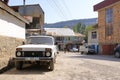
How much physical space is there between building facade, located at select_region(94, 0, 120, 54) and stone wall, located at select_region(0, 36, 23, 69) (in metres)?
26.9

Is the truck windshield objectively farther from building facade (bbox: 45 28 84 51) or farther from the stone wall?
building facade (bbox: 45 28 84 51)

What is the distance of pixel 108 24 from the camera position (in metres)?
44.2

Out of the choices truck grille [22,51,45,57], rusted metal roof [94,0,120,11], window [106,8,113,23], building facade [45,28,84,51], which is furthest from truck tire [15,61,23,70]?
building facade [45,28,84,51]

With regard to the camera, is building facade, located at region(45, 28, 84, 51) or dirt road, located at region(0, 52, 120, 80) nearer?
dirt road, located at region(0, 52, 120, 80)

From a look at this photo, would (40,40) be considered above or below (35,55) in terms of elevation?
above

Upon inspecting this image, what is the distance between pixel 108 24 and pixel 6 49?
31.6m

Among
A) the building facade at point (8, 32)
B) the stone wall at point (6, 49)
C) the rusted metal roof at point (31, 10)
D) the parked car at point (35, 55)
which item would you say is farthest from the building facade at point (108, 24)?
the parked car at point (35, 55)

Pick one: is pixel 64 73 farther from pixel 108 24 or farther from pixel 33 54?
pixel 108 24

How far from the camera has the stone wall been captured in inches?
531

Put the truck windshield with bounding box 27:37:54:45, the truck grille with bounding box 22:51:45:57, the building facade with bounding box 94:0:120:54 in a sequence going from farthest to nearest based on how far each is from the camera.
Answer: the building facade with bounding box 94:0:120:54, the truck windshield with bounding box 27:37:54:45, the truck grille with bounding box 22:51:45:57

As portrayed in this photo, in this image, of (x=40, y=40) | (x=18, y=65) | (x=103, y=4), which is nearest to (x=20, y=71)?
(x=18, y=65)

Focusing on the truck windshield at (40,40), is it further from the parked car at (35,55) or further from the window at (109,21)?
the window at (109,21)

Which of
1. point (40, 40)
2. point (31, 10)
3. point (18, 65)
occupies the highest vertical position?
point (31, 10)

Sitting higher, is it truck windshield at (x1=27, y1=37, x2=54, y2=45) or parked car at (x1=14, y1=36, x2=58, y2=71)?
truck windshield at (x1=27, y1=37, x2=54, y2=45)
